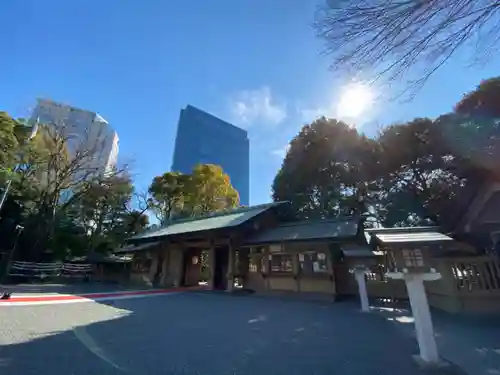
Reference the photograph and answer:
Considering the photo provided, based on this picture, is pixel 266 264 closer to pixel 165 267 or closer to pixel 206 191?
pixel 165 267

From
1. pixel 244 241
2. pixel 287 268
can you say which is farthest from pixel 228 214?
pixel 287 268

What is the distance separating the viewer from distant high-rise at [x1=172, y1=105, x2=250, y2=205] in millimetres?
59219

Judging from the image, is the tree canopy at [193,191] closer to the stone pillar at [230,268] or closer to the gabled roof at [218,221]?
the gabled roof at [218,221]

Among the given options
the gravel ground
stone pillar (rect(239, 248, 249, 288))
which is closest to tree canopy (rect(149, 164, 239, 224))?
stone pillar (rect(239, 248, 249, 288))

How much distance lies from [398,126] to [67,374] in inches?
746

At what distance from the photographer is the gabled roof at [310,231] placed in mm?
9656

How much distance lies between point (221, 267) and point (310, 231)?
5.45m

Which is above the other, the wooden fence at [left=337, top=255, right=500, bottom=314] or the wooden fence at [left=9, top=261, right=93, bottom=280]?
the wooden fence at [left=9, top=261, right=93, bottom=280]

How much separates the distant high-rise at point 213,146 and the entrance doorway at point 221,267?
145 feet

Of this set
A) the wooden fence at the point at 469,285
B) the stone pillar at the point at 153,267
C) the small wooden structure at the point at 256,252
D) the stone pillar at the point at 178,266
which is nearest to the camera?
the wooden fence at the point at 469,285

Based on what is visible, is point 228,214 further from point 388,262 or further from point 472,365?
point 472,365

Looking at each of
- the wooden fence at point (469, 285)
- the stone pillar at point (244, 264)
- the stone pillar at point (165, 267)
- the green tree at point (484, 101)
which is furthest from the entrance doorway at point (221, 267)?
the green tree at point (484, 101)

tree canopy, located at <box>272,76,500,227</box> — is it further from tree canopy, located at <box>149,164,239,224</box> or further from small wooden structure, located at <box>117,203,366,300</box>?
tree canopy, located at <box>149,164,239,224</box>

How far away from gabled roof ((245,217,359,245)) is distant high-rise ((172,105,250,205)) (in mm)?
46280
